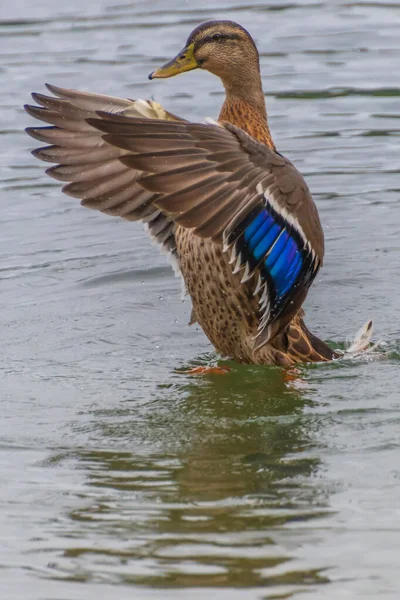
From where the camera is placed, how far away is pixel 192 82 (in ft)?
46.4

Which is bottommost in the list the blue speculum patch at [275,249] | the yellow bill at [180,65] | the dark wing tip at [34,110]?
the blue speculum patch at [275,249]

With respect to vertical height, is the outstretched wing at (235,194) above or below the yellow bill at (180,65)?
below

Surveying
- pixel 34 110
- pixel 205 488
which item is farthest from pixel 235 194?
Result: pixel 34 110

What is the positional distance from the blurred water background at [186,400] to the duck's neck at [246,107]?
146 centimetres

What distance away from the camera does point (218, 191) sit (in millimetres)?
6418

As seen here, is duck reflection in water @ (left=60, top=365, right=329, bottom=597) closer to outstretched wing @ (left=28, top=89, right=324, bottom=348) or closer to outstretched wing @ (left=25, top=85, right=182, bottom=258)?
outstretched wing @ (left=28, top=89, right=324, bottom=348)

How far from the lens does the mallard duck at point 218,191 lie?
6293mm

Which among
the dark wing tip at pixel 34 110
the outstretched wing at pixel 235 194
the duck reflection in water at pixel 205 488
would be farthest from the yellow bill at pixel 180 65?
the duck reflection in water at pixel 205 488

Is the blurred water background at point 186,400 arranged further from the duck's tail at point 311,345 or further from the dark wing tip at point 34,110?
the dark wing tip at point 34,110

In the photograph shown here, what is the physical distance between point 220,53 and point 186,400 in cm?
219

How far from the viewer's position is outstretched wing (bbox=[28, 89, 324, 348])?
20.5 feet

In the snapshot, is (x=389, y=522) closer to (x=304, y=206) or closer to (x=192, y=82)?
(x=304, y=206)

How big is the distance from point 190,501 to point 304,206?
1878 millimetres

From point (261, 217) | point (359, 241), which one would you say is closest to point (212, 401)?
point (261, 217)
